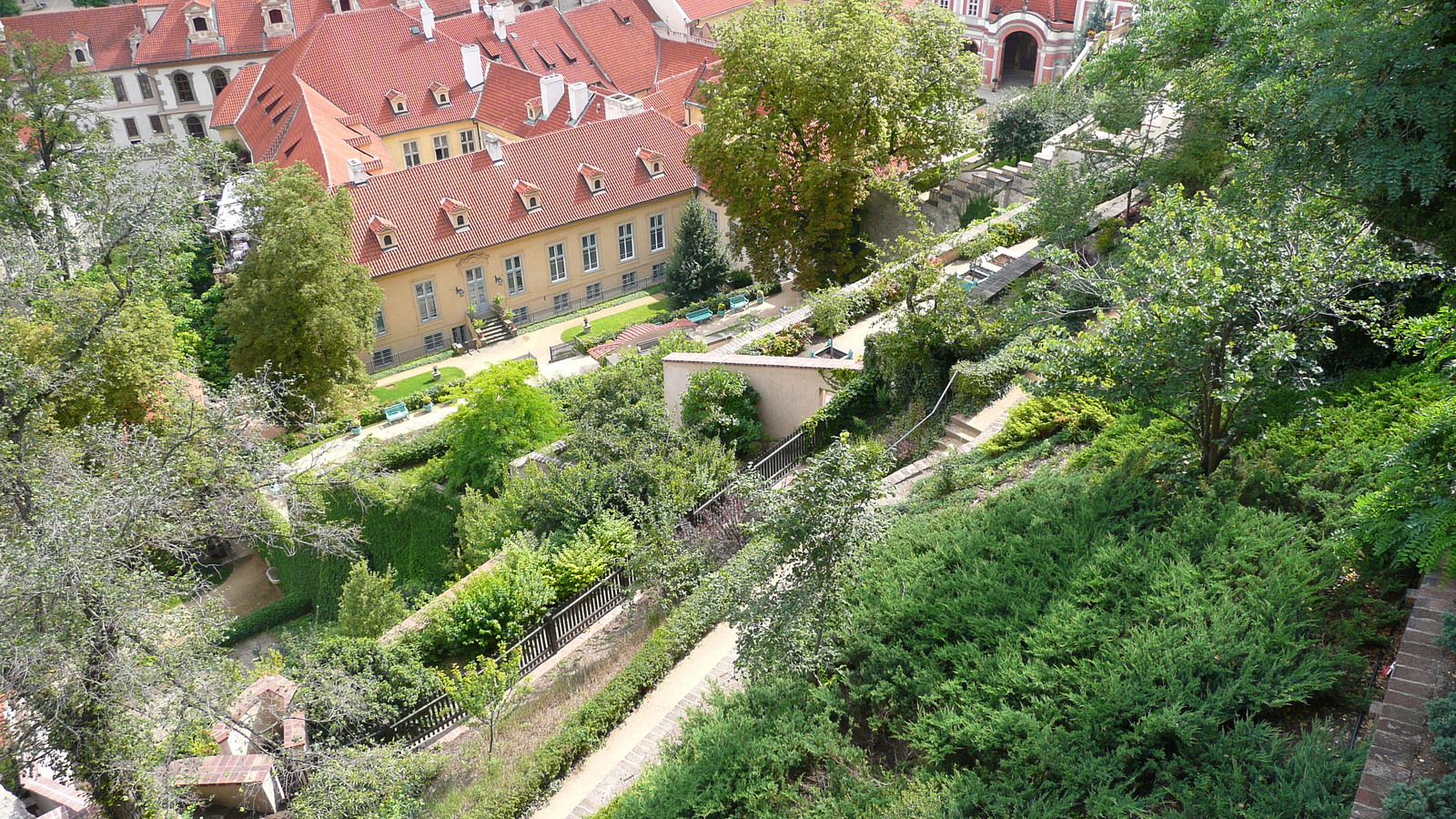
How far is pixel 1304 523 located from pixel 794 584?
5.34 meters

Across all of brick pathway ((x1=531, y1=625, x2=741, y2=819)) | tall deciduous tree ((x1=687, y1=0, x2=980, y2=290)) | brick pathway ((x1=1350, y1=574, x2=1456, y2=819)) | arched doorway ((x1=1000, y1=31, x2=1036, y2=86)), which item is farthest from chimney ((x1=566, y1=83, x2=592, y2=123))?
brick pathway ((x1=1350, y1=574, x2=1456, y2=819))

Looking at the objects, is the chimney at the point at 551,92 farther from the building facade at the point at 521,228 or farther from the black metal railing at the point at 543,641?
the black metal railing at the point at 543,641

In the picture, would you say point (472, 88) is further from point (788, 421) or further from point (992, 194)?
point (788, 421)

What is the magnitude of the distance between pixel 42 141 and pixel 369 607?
29239mm

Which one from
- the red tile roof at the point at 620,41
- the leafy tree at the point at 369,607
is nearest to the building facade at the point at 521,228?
the red tile roof at the point at 620,41

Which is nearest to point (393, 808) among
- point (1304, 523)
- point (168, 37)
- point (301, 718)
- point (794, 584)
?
point (301, 718)

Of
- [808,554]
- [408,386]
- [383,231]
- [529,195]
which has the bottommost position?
[408,386]

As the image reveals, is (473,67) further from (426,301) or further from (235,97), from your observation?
(426,301)

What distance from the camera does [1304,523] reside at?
32.6ft

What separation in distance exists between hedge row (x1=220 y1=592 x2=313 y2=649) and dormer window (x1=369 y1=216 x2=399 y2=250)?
1299 centimetres

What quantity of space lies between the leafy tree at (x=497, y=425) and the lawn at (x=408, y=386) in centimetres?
962

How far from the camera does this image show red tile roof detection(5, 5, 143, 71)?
50.1 metres

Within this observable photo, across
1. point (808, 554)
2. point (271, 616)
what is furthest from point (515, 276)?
point (808, 554)

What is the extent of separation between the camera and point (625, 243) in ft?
120
